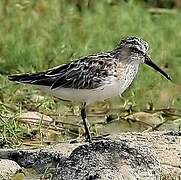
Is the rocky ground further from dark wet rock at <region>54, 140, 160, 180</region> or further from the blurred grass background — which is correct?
the blurred grass background

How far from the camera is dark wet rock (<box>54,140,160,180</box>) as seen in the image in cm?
573

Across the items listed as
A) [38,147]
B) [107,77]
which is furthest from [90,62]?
[38,147]

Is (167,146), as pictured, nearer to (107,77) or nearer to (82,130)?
(107,77)

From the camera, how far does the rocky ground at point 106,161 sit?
18.9 feet

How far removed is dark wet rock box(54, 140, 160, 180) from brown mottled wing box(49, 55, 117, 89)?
0.90 meters

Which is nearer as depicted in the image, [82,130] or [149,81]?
[82,130]

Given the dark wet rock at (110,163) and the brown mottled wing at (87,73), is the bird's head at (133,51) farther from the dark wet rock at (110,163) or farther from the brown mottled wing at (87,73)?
the dark wet rock at (110,163)

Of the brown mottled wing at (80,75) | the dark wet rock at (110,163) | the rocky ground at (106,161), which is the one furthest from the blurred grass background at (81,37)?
the dark wet rock at (110,163)

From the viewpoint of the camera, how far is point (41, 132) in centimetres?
795

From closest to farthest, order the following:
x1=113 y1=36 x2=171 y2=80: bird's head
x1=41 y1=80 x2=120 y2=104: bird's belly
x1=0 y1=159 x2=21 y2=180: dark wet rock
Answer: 1. x1=0 y1=159 x2=21 y2=180: dark wet rock
2. x1=41 y1=80 x2=120 y2=104: bird's belly
3. x1=113 y1=36 x2=171 y2=80: bird's head

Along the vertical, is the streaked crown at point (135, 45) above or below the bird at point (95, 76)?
above

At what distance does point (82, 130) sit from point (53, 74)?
4.09ft

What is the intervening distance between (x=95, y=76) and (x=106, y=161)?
3.89 feet

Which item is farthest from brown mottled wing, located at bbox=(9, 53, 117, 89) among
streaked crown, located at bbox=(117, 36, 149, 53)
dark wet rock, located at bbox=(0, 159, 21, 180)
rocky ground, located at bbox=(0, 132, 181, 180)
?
dark wet rock, located at bbox=(0, 159, 21, 180)
